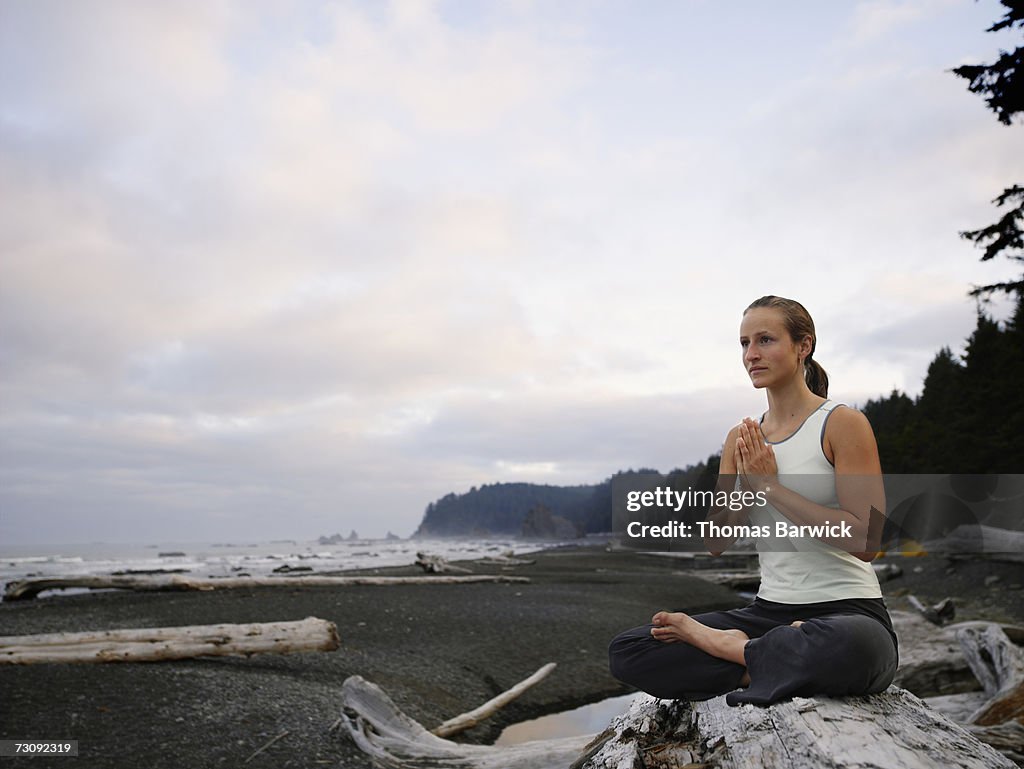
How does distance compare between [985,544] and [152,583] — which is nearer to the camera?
[152,583]

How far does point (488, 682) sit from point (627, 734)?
724 centimetres

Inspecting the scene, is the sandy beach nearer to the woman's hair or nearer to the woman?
the woman

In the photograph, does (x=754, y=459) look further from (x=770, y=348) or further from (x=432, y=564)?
(x=432, y=564)

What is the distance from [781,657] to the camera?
8.40ft

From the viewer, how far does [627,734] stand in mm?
2883

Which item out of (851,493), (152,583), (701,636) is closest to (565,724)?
(701,636)

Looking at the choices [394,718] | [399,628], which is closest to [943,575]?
[399,628]

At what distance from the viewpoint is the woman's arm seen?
8.72 ft

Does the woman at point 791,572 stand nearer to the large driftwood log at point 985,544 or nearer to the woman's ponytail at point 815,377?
the woman's ponytail at point 815,377

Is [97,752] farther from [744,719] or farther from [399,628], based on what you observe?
[399,628]

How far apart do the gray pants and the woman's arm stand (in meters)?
0.28

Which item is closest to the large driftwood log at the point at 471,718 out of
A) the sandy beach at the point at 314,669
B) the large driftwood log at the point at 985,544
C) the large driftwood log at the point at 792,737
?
the sandy beach at the point at 314,669

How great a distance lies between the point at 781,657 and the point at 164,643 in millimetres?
7905

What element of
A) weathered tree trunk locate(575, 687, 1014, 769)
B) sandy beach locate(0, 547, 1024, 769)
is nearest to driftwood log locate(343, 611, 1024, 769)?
weathered tree trunk locate(575, 687, 1014, 769)
